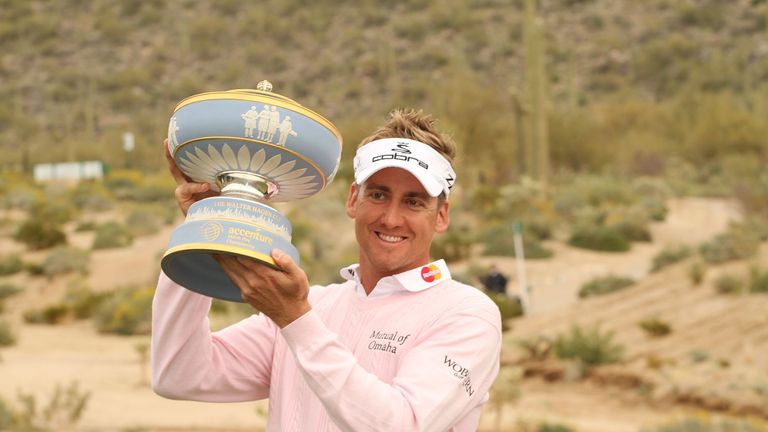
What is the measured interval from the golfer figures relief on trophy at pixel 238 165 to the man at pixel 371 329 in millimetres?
72

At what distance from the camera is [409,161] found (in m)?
2.55

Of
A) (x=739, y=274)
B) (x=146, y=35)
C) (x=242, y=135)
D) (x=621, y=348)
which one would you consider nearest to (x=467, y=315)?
(x=242, y=135)

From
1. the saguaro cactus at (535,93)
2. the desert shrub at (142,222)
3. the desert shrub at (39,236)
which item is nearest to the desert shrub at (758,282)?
the saguaro cactus at (535,93)

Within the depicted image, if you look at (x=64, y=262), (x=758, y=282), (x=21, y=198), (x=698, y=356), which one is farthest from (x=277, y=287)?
(x=21, y=198)

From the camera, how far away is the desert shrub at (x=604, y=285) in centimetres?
1950

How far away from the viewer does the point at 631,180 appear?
37625 millimetres

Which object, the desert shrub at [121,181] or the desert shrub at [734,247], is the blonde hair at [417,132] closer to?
the desert shrub at [734,247]

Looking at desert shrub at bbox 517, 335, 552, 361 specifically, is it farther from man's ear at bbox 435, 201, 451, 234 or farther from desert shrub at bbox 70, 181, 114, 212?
desert shrub at bbox 70, 181, 114, 212

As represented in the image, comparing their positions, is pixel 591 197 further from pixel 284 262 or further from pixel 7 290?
pixel 284 262

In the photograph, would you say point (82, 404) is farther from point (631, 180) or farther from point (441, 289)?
point (631, 180)

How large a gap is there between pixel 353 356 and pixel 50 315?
18896mm

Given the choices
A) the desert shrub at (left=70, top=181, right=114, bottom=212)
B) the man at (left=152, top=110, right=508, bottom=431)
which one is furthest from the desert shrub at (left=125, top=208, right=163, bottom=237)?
the man at (left=152, top=110, right=508, bottom=431)

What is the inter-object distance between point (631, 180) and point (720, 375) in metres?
25.3

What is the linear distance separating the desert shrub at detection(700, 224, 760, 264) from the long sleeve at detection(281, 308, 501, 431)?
57.0ft
